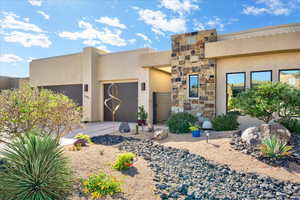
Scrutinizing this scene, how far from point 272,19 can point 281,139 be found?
583 centimetres

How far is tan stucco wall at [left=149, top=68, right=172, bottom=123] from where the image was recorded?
10078 millimetres

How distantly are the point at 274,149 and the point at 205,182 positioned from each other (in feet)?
6.87

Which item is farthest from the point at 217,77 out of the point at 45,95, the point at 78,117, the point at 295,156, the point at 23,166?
the point at 23,166

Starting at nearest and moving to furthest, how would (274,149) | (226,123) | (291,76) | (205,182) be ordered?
1. (205,182)
2. (274,149)
3. (226,123)
4. (291,76)

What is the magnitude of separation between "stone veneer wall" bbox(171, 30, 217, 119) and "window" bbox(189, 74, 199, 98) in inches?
7.3

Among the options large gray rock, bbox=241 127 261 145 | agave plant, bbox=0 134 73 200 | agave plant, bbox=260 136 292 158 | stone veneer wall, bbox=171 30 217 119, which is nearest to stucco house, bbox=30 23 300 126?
stone veneer wall, bbox=171 30 217 119

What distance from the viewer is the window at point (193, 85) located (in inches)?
344

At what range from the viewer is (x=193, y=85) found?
8.82m

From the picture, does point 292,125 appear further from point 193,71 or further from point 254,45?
point 193,71

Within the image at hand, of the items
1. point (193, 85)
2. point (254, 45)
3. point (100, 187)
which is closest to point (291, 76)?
point (254, 45)

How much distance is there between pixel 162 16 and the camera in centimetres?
859

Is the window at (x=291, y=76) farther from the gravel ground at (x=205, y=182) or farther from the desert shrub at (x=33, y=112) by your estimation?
the desert shrub at (x=33, y=112)

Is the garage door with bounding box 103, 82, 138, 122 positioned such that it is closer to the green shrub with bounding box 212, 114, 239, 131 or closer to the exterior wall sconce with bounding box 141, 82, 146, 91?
the exterior wall sconce with bounding box 141, 82, 146, 91

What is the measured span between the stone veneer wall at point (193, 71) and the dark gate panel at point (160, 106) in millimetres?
1496
